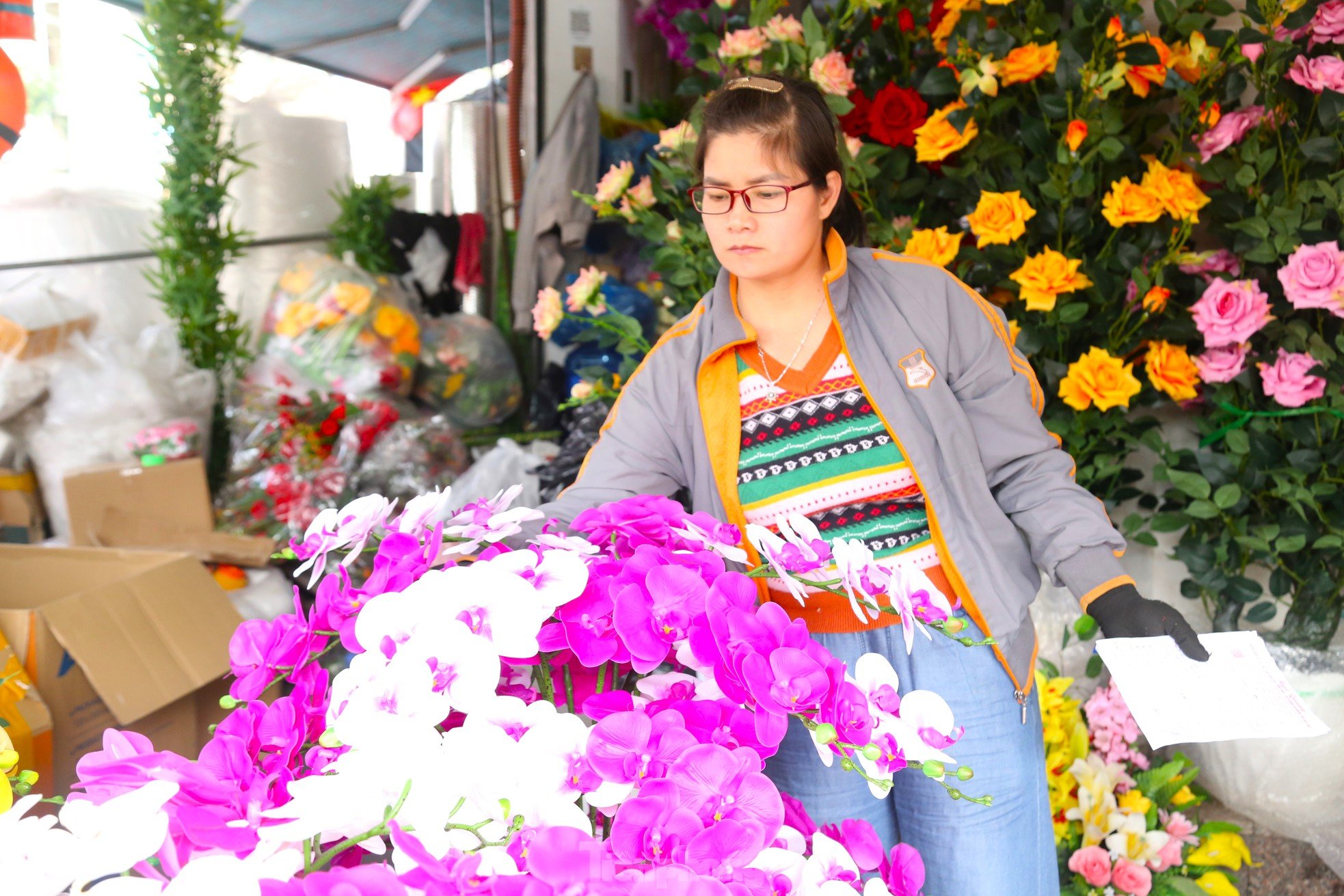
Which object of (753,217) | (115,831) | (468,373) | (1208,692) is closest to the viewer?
(115,831)

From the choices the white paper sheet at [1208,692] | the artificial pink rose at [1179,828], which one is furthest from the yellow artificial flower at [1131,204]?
the white paper sheet at [1208,692]

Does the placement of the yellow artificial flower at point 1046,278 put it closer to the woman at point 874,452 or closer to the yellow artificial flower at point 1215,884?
the woman at point 874,452

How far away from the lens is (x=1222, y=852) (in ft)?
5.95

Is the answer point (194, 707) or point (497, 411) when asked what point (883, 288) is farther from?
point (497, 411)

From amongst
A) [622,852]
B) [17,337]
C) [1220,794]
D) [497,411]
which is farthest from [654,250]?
[622,852]

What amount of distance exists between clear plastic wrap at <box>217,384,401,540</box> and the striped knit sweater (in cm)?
156

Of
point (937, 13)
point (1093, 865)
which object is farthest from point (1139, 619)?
point (937, 13)

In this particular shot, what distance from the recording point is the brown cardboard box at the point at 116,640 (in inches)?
64.4

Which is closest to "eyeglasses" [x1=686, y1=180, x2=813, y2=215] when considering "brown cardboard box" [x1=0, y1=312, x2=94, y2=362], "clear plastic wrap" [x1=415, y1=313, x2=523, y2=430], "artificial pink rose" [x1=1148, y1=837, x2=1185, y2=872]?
"artificial pink rose" [x1=1148, y1=837, x2=1185, y2=872]

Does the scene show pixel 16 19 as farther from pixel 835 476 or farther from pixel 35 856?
pixel 35 856

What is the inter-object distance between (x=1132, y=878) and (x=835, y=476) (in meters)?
1.03

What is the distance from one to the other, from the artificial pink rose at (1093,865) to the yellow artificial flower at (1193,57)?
1.41 metres

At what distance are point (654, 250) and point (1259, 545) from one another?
139cm

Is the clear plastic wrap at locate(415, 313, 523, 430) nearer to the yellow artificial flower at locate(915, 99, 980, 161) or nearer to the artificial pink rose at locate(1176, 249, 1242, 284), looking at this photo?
the yellow artificial flower at locate(915, 99, 980, 161)
